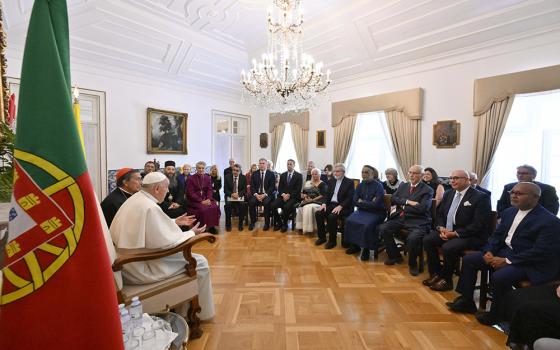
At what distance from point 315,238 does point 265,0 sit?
4.92 meters

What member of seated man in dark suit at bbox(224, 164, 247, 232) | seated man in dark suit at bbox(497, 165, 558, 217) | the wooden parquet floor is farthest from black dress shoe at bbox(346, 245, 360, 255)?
seated man in dark suit at bbox(224, 164, 247, 232)

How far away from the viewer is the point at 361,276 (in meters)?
3.90

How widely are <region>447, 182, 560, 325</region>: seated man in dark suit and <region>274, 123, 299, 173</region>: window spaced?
21.9ft

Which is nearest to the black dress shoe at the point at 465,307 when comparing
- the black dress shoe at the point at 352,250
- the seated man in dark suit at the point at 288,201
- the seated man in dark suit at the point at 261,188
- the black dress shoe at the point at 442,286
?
the black dress shoe at the point at 442,286

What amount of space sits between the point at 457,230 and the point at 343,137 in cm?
463

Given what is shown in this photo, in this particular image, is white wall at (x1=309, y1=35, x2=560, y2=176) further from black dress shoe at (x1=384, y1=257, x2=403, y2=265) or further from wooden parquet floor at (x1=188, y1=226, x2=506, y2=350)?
wooden parquet floor at (x1=188, y1=226, x2=506, y2=350)

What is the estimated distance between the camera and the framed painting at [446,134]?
5883 mm

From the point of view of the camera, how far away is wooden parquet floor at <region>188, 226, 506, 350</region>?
250cm

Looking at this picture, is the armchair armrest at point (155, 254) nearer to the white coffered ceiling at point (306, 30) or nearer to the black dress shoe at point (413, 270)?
the black dress shoe at point (413, 270)

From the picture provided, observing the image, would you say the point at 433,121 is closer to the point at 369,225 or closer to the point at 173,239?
the point at 369,225

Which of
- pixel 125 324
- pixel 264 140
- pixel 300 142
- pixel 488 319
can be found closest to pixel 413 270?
pixel 488 319

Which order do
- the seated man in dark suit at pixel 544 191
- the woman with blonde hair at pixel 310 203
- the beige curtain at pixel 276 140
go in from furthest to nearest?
the beige curtain at pixel 276 140 → the woman with blonde hair at pixel 310 203 → the seated man in dark suit at pixel 544 191

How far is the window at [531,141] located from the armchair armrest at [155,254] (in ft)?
18.8

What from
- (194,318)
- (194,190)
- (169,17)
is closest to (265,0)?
(169,17)
